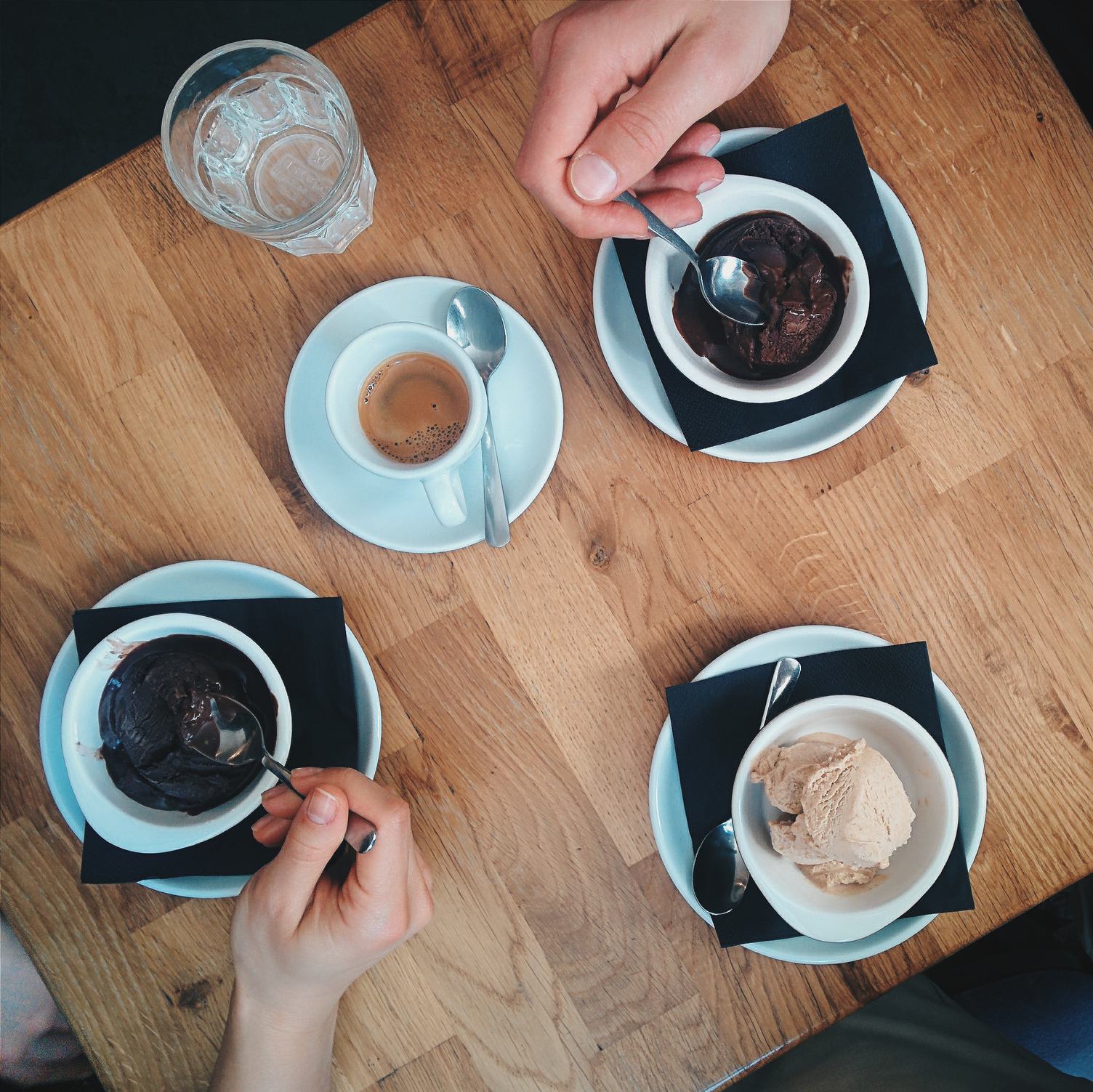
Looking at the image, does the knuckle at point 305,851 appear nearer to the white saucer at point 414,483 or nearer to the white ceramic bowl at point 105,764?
the white ceramic bowl at point 105,764

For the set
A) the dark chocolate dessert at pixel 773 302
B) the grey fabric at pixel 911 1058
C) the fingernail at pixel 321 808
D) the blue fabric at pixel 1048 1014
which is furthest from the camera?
the blue fabric at pixel 1048 1014

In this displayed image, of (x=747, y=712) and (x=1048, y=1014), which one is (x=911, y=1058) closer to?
(x=1048, y=1014)

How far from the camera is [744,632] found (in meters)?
1.21

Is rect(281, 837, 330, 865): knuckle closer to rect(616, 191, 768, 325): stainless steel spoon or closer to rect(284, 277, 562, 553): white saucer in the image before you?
rect(284, 277, 562, 553): white saucer

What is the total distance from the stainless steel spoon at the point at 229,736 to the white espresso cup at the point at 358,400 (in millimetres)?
351

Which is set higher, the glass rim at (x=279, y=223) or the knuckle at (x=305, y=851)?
the glass rim at (x=279, y=223)

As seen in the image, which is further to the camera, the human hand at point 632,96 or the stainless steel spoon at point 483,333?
the stainless steel spoon at point 483,333

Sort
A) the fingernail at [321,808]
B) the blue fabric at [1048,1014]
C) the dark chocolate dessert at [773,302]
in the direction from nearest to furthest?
1. the fingernail at [321,808]
2. the dark chocolate dessert at [773,302]
3. the blue fabric at [1048,1014]

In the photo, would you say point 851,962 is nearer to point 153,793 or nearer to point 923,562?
point 923,562

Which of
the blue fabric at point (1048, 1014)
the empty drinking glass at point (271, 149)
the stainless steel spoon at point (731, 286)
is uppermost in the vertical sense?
the empty drinking glass at point (271, 149)

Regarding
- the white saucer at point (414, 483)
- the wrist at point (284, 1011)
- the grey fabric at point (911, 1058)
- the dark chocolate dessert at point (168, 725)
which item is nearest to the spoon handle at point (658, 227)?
the white saucer at point (414, 483)

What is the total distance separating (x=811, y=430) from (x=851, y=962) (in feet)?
2.41

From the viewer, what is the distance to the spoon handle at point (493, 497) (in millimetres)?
1140

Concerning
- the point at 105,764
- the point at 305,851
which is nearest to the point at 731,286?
the point at 305,851
